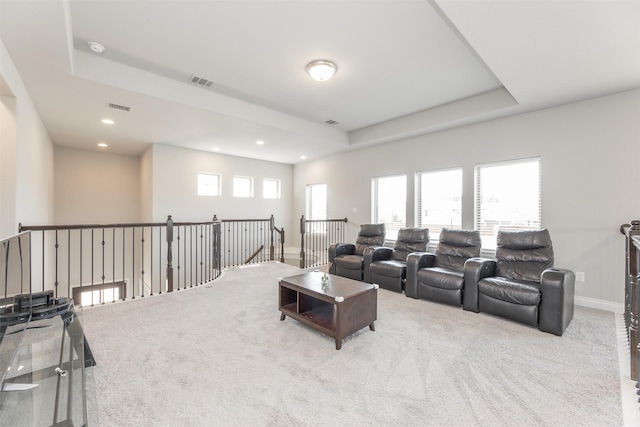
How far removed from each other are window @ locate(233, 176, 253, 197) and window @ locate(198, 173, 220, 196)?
480mm

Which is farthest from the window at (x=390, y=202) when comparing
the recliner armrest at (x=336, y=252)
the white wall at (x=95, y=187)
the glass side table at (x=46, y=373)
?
the white wall at (x=95, y=187)

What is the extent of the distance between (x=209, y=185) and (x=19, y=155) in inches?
158

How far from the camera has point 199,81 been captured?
399 centimetres

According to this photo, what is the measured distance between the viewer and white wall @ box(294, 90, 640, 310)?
3.55 m

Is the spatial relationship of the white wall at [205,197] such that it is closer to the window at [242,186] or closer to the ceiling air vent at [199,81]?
the window at [242,186]

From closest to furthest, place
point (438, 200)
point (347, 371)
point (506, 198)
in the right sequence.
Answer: point (347, 371)
point (506, 198)
point (438, 200)

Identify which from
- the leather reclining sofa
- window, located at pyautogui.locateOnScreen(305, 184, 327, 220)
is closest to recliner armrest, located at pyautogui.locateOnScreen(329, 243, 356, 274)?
the leather reclining sofa

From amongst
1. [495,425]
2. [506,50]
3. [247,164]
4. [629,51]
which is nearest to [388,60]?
[506,50]

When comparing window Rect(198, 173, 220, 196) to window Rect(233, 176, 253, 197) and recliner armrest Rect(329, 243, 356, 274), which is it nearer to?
Answer: window Rect(233, 176, 253, 197)

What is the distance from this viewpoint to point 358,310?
278cm

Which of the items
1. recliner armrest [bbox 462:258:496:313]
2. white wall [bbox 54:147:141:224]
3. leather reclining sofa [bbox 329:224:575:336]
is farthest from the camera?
white wall [bbox 54:147:141:224]

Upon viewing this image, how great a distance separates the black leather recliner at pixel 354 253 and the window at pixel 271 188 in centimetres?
362

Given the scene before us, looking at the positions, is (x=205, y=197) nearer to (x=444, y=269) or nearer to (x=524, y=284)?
(x=444, y=269)

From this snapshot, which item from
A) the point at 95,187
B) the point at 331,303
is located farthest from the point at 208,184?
the point at 331,303
